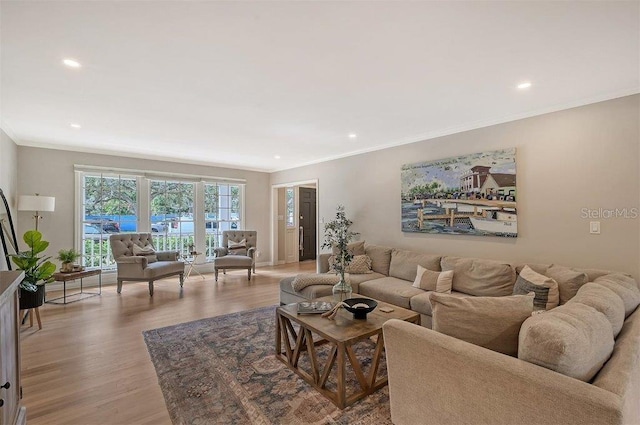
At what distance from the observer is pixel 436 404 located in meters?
1.45

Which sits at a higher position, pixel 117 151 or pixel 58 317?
pixel 117 151

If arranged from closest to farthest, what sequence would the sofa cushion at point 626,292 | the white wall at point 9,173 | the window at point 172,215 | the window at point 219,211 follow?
the sofa cushion at point 626,292 → the white wall at point 9,173 → the window at point 172,215 → the window at point 219,211

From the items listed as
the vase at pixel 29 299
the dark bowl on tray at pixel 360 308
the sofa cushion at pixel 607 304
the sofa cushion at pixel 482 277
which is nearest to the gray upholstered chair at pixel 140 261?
the vase at pixel 29 299

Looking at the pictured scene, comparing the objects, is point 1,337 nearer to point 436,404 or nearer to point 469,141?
point 436,404

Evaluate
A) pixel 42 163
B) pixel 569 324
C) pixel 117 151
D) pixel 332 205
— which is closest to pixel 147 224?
pixel 117 151

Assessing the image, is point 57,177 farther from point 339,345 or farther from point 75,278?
point 339,345

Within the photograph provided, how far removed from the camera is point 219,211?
7.00 m

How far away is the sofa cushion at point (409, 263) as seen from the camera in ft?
12.4

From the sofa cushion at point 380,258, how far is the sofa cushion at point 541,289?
174 centimetres

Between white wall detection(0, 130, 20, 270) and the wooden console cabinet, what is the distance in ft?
9.84

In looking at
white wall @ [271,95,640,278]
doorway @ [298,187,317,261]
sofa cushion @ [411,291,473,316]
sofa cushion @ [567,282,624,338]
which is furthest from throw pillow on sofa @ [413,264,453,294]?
doorway @ [298,187,317,261]

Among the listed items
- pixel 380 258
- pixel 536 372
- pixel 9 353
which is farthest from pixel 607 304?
pixel 9 353

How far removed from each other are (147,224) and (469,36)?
609 centimetres

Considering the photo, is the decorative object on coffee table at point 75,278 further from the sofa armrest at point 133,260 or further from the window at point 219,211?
the window at point 219,211
